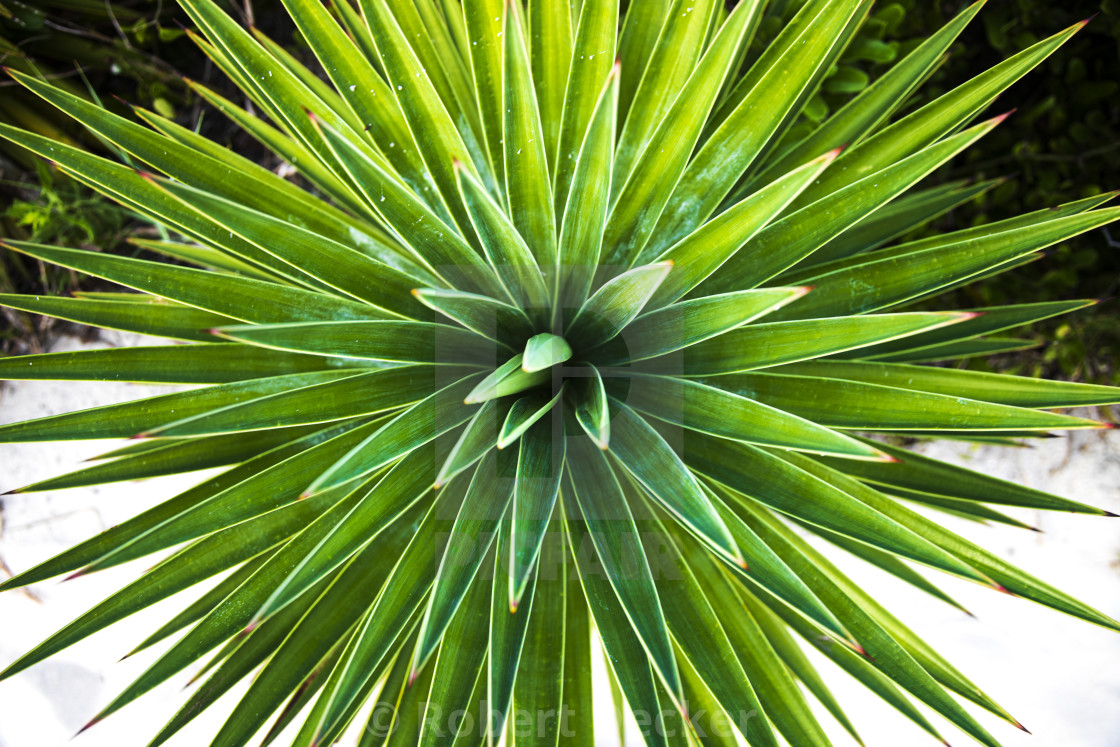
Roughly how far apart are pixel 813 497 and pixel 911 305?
1234mm

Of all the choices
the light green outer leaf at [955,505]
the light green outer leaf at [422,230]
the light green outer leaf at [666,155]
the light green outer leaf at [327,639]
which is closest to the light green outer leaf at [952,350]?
the light green outer leaf at [955,505]

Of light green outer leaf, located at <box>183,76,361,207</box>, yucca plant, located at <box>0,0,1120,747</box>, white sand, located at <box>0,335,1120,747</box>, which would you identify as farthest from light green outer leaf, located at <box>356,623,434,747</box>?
white sand, located at <box>0,335,1120,747</box>

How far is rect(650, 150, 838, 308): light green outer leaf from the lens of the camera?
82 cm

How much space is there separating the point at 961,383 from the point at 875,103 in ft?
1.88

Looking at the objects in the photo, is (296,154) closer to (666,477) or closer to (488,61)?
(488,61)

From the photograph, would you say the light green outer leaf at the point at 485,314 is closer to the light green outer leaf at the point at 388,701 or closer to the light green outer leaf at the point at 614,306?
the light green outer leaf at the point at 614,306

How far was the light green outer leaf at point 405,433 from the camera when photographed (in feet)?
2.74

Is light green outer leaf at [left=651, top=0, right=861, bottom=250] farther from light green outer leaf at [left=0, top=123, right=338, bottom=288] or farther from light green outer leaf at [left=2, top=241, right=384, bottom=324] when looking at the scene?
light green outer leaf at [left=0, top=123, right=338, bottom=288]

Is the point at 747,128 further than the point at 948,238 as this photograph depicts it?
No

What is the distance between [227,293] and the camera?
1.02 metres

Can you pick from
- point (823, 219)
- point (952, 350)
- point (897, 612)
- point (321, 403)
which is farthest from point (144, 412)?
point (897, 612)

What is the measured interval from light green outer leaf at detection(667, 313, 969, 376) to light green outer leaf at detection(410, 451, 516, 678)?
33 centimetres

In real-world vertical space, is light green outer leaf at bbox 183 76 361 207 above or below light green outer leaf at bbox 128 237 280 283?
above

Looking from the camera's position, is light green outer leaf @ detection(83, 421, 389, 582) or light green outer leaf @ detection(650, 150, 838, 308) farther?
light green outer leaf @ detection(83, 421, 389, 582)
